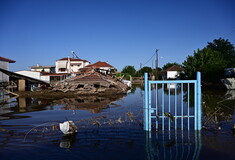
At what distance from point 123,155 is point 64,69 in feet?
170

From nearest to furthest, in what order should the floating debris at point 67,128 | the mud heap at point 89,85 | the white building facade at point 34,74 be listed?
the floating debris at point 67,128, the mud heap at point 89,85, the white building facade at point 34,74

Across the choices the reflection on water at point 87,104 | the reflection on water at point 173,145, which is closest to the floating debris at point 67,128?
the reflection on water at point 173,145

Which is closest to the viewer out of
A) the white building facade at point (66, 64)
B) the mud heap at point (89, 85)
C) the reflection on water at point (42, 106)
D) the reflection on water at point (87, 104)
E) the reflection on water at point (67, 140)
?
the reflection on water at point (67, 140)

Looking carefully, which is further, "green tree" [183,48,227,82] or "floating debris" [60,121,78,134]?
"green tree" [183,48,227,82]

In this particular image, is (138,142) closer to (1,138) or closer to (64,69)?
(1,138)

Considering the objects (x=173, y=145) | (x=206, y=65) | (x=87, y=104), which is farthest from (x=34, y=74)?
(x=173, y=145)

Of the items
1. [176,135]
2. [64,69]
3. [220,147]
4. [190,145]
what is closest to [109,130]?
[176,135]

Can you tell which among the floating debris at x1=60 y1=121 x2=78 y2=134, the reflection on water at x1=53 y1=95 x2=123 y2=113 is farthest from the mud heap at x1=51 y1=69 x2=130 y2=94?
the floating debris at x1=60 y1=121 x2=78 y2=134

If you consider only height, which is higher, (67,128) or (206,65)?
(206,65)

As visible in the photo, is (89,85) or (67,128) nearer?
(67,128)

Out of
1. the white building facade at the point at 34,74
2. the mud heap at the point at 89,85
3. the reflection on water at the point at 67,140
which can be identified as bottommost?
the reflection on water at the point at 67,140

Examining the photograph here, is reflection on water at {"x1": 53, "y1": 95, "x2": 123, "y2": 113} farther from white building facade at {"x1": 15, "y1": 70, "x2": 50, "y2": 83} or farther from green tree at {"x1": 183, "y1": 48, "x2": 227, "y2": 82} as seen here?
white building facade at {"x1": 15, "y1": 70, "x2": 50, "y2": 83}

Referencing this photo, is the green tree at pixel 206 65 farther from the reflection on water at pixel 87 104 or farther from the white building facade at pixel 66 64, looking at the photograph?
the white building facade at pixel 66 64

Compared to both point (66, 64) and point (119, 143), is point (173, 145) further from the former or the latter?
point (66, 64)
